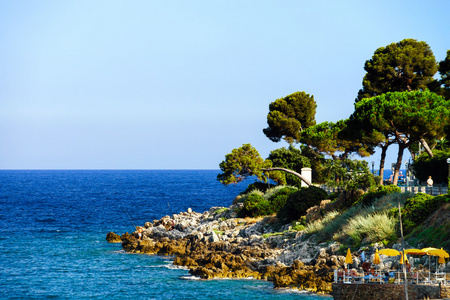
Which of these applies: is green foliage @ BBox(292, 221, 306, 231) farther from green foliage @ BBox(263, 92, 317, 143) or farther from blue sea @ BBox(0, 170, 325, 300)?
green foliage @ BBox(263, 92, 317, 143)

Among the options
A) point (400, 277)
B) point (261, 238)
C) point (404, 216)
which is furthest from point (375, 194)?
point (400, 277)

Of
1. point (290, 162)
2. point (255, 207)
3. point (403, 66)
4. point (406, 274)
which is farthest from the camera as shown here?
point (290, 162)

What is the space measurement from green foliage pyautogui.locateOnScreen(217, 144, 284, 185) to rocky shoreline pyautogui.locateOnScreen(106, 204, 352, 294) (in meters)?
Result: 5.14

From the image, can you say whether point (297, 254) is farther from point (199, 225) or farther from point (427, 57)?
point (427, 57)

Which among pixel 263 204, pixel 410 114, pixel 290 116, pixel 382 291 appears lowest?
pixel 382 291

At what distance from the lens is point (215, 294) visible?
3291 centimetres

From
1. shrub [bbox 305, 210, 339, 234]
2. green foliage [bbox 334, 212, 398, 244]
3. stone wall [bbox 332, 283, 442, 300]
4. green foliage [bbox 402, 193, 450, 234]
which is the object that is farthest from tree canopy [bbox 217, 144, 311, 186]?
stone wall [bbox 332, 283, 442, 300]

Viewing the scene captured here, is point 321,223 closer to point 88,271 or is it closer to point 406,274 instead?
point 406,274

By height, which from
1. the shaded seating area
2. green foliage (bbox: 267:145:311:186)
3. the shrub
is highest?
green foliage (bbox: 267:145:311:186)

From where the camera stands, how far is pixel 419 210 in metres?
35.1

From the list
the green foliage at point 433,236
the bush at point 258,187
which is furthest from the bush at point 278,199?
the green foliage at point 433,236

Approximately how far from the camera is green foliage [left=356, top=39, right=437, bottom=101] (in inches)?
2313

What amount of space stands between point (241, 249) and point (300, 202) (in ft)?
26.5

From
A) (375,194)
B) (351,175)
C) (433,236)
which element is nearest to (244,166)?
(351,175)
